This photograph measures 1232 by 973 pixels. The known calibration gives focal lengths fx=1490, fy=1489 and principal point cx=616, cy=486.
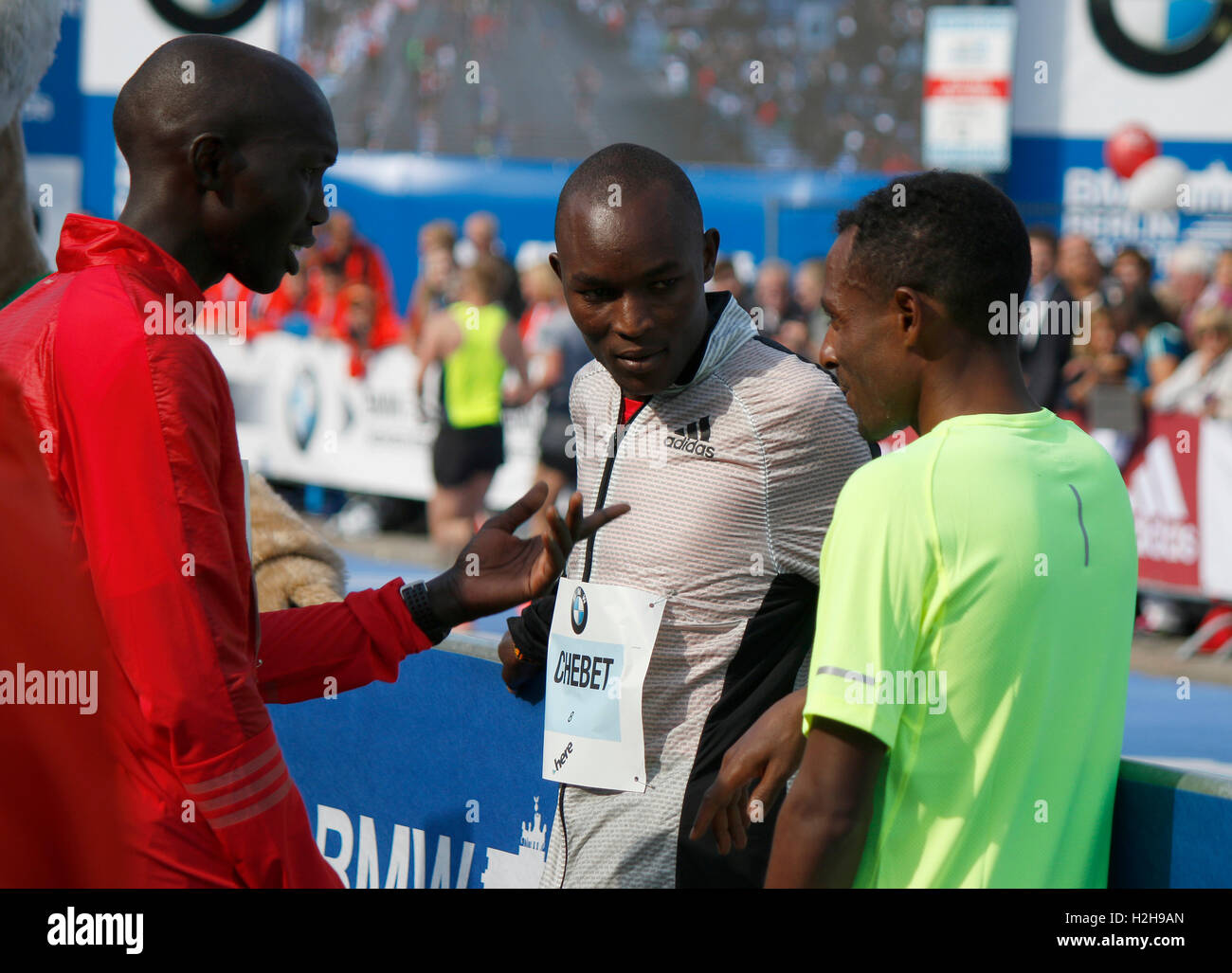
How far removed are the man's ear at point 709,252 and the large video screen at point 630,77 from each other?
1466 centimetres

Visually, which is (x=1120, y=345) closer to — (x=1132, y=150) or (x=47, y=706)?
(x=1132, y=150)

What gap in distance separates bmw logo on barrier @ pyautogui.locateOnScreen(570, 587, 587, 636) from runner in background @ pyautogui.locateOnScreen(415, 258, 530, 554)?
23.8 ft

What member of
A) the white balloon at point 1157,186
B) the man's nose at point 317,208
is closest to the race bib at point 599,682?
the man's nose at point 317,208

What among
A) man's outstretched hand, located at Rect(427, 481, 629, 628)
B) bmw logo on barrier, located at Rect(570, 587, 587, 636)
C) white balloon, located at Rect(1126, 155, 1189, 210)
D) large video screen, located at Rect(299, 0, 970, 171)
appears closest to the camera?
man's outstretched hand, located at Rect(427, 481, 629, 628)

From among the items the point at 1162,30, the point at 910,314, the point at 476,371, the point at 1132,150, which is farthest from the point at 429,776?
the point at 1162,30

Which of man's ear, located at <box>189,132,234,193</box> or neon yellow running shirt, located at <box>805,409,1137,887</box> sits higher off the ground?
man's ear, located at <box>189,132,234,193</box>

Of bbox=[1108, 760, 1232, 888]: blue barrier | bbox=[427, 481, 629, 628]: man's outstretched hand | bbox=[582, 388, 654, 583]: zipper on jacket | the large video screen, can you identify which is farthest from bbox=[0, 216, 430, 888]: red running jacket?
the large video screen

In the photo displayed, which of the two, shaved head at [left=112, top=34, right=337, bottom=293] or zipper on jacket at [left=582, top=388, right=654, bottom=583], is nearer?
shaved head at [left=112, top=34, right=337, bottom=293]

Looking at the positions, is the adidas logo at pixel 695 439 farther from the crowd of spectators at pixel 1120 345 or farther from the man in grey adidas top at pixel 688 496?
the crowd of spectators at pixel 1120 345

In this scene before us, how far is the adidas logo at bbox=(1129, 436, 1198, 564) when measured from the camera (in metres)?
9.04

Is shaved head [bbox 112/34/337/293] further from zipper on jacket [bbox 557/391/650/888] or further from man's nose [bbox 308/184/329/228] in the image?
zipper on jacket [bbox 557/391/650/888]

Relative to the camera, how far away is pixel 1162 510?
30.1ft

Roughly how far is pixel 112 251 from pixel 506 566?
911 millimetres

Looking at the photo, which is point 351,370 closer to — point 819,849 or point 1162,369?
point 1162,369
